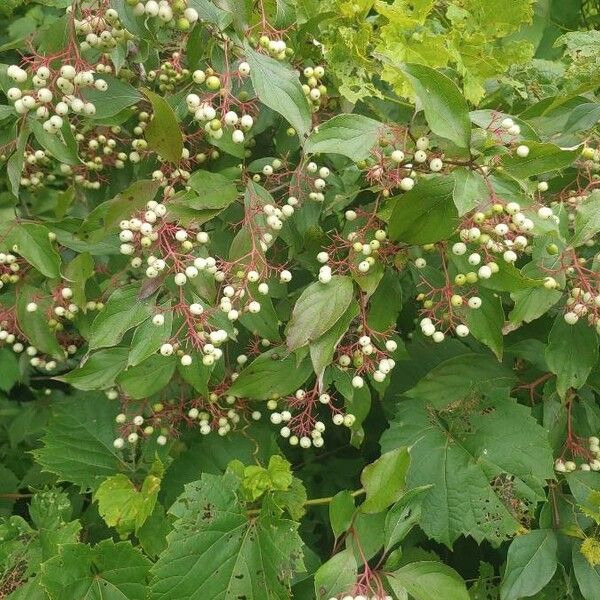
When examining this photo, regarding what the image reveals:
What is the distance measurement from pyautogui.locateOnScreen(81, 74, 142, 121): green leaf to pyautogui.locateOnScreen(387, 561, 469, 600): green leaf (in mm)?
1338

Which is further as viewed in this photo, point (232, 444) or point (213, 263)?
point (232, 444)

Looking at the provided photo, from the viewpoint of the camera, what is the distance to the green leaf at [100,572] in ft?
5.99

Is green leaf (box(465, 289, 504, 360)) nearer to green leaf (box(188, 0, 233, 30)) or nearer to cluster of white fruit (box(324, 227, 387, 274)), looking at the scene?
cluster of white fruit (box(324, 227, 387, 274))

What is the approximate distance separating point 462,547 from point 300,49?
5.65 feet

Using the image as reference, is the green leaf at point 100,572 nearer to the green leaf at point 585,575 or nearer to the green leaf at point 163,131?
the green leaf at point 163,131

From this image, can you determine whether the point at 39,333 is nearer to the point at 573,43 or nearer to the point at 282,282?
the point at 282,282

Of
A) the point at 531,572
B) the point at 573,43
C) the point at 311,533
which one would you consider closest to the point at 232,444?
the point at 311,533

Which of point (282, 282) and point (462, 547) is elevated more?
point (282, 282)

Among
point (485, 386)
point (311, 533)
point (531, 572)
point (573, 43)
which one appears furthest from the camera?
point (311, 533)

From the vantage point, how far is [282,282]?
6.02ft

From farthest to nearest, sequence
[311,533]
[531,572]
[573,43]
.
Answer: [311,533]
[573,43]
[531,572]

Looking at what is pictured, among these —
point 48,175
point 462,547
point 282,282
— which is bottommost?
point 462,547

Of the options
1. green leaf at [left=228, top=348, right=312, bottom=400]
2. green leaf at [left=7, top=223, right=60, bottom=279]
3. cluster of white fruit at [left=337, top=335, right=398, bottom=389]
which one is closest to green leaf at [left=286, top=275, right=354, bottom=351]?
cluster of white fruit at [left=337, top=335, right=398, bottom=389]

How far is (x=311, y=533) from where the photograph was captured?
2293mm
